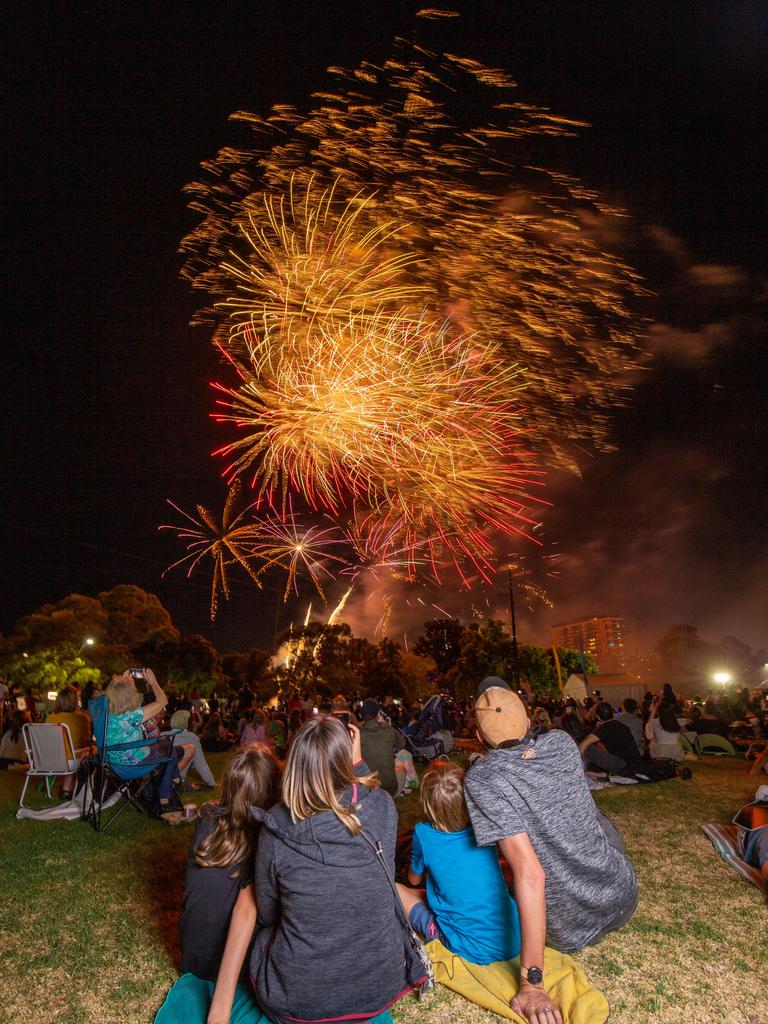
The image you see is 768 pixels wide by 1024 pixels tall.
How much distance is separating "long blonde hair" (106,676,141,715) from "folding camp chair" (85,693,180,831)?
0.30ft

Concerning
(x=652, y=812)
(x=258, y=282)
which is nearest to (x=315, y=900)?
(x=652, y=812)

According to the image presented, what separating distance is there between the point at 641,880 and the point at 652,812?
3013 mm

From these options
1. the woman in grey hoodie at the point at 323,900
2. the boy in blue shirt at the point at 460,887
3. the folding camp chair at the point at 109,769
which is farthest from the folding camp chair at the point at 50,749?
the woman in grey hoodie at the point at 323,900

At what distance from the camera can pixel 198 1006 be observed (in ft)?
11.6

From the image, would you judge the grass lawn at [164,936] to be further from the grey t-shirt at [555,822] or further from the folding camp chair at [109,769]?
the folding camp chair at [109,769]

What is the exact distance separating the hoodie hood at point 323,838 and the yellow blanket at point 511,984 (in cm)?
116

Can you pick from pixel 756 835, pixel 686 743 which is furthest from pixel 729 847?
pixel 686 743

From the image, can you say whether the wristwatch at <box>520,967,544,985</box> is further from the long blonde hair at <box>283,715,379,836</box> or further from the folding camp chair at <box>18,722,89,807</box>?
the folding camp chair at <box>18,722,89,807</box>

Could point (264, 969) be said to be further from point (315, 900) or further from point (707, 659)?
point (707, 659)

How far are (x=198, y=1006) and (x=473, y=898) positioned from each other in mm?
1578

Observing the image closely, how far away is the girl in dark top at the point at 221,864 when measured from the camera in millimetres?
3709

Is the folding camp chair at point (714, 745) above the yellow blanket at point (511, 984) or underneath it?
underneath

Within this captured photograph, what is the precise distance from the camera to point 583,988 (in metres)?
3.57

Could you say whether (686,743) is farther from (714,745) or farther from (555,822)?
(555,822)
